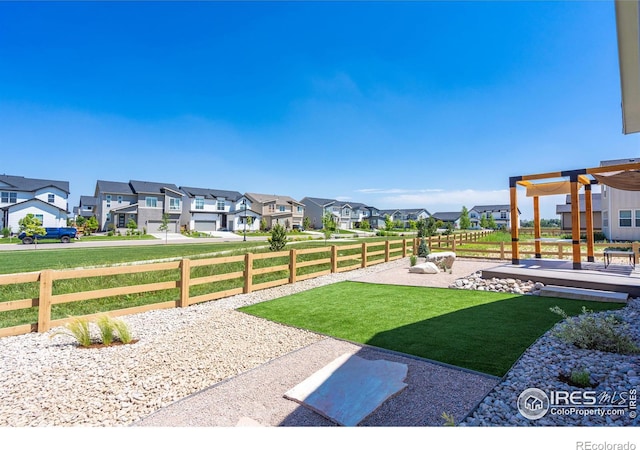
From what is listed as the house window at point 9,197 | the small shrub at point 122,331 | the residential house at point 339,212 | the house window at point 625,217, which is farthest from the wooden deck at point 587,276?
the residential house at point 339,212

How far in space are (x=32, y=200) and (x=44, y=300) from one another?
37.9 m

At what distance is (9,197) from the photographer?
3112cm

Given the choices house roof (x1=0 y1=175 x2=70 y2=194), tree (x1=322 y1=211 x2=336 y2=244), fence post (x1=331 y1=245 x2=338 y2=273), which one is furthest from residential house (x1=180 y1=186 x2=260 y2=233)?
fence post (x1=331 y1=245 x2=338 y2=273)

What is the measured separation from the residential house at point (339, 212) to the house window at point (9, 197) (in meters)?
41.2

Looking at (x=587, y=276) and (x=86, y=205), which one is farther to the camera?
(x=86, y=205)

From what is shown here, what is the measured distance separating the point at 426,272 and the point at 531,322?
5.43 meters

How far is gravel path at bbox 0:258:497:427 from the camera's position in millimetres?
2553

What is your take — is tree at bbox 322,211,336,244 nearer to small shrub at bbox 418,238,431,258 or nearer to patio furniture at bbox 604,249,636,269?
small shrub at bbox 418,238,431,258

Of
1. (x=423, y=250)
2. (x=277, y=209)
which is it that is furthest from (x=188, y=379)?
(x=277, y=209)

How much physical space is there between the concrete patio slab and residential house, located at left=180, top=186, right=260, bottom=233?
3939 centimetres

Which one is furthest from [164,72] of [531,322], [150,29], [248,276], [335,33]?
[531,322]

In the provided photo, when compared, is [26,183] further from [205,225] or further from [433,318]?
[433,318]
